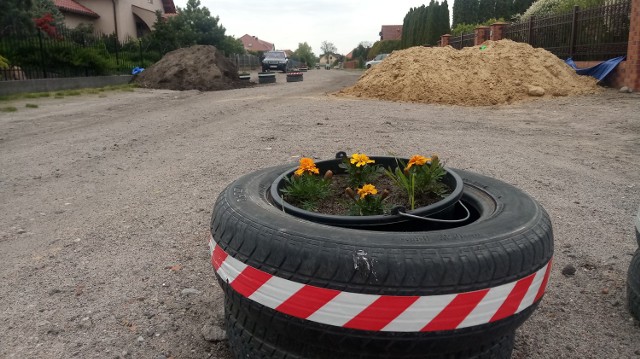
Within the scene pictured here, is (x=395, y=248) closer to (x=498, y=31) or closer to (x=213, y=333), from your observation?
(x=213, y=333)

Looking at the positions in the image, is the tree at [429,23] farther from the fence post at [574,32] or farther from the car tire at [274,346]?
the car tire at [274,346]

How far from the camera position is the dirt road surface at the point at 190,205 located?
2527 mm

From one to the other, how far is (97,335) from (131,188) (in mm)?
2856

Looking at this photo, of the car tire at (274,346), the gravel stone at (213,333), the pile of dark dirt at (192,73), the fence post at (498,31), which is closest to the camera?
the car tire at (274,346)

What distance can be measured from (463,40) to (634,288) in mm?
26531

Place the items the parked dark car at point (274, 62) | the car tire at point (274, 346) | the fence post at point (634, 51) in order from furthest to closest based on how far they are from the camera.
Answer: the parked dark car at point (274, 62) < the fence post at point (634, 51) < the car tire at point (274, 346)

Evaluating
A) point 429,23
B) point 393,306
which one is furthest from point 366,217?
point 429,23

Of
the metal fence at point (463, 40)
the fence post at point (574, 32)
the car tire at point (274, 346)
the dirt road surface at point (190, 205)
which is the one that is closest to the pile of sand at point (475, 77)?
the fence post at point (574, 32)

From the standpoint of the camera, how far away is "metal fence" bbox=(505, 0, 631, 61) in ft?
49.1

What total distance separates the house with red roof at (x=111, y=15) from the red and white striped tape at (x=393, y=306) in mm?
32551

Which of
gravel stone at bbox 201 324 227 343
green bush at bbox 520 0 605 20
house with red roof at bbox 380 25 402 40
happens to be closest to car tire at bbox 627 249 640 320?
gravel stone at bbox 201 324 227 343

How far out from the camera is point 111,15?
3388 cm

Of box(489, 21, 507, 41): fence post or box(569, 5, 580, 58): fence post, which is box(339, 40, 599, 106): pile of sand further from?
box(489, 21, 507, 41): fence post

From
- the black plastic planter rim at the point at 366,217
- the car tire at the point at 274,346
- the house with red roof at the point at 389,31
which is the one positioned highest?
the house with red roof at the point at 389,31
